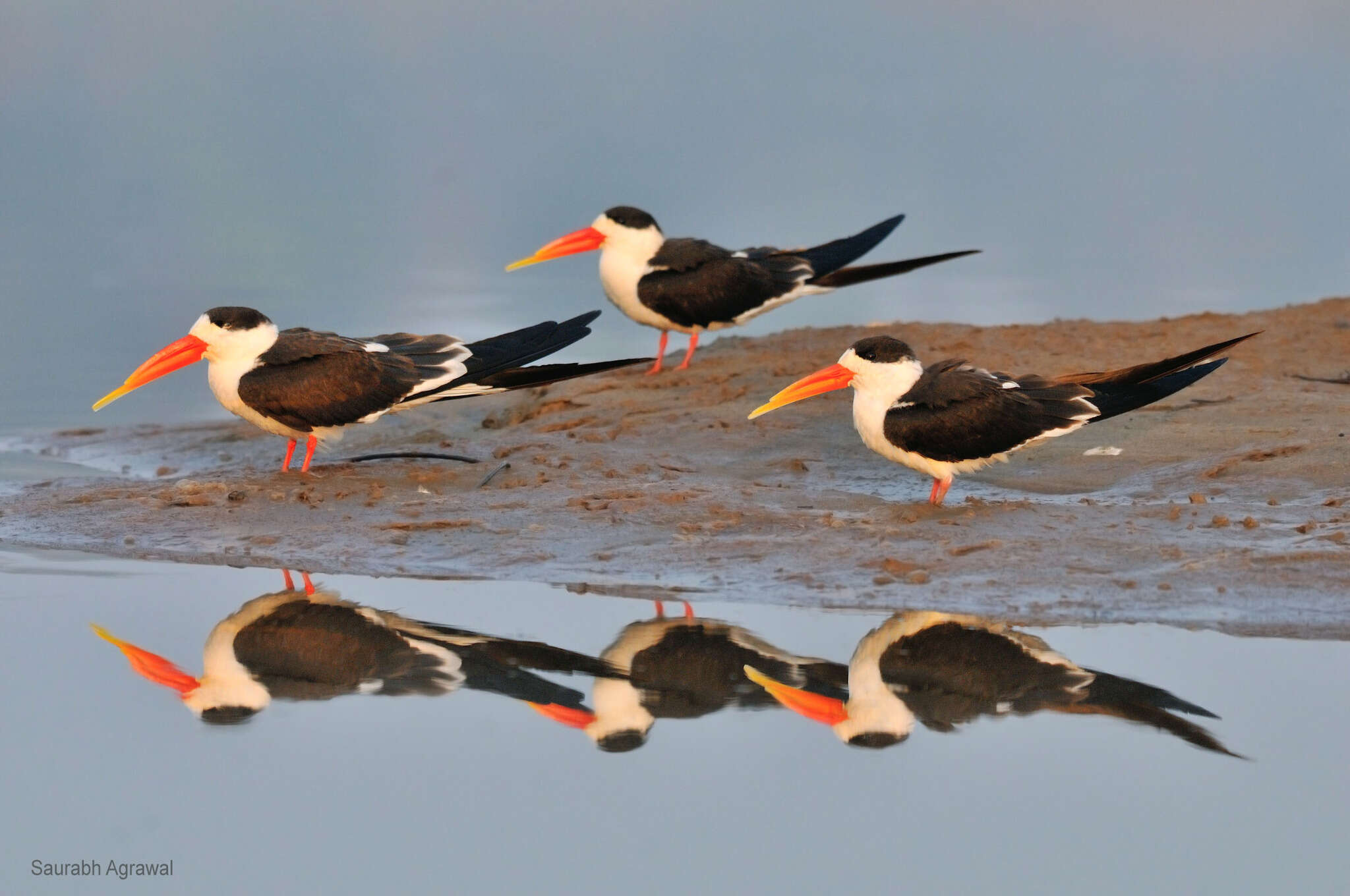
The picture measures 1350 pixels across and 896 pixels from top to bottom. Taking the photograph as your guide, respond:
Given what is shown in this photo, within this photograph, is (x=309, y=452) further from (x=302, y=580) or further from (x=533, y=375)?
(x=302, y=580)

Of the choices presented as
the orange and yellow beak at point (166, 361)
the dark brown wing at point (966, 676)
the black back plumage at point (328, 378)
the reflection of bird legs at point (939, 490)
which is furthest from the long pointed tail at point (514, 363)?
the dark brown wing at point (966, 676)

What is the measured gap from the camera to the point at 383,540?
5.69m

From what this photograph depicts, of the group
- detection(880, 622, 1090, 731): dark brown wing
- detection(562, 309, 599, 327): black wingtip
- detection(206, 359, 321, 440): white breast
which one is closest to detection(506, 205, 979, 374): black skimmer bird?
detection(562, 309, 599, 327): black wingtip

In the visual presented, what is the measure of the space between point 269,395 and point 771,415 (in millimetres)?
2674

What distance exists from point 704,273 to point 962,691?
236 inches

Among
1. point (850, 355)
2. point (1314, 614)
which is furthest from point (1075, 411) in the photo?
point (1314, 614)

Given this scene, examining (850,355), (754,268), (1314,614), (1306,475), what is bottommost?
(1314,614)

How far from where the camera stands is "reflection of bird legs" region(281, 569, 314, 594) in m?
5.05

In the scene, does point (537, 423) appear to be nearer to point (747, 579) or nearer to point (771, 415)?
point (771, 415)

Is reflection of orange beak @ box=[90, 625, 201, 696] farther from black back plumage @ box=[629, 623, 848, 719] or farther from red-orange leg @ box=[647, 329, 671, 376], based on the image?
red-orange leg @ box=[647, 329, 671, 376]

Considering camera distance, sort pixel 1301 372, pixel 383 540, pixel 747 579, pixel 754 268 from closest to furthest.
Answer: pixel 747 579
pixel 383 540
pixel 1301 372
pixel 754 268

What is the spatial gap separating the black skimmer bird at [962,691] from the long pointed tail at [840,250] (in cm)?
560

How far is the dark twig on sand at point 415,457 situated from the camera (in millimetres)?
7238

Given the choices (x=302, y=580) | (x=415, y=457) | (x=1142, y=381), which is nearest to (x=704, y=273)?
(x=415, y=457)
